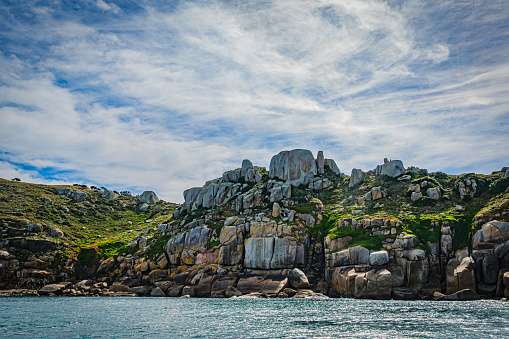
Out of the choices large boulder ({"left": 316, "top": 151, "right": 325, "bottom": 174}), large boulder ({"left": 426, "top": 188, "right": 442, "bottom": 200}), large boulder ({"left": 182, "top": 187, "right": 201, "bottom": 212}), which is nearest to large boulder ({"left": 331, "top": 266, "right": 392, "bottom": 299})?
large boulder ({"left": 426, "top": 188, "right": 442, "bottom": 200})

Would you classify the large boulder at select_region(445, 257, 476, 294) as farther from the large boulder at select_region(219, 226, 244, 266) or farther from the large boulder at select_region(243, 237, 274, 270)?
the large boulder at select_region(219, 226, 244, 266)

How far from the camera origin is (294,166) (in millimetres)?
138375

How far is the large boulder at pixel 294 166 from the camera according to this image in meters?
136

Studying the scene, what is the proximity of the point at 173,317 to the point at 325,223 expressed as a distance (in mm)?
69086

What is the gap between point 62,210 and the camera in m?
148

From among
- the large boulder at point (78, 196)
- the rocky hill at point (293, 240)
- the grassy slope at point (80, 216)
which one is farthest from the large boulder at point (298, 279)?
the large boulder at point (78, 196)

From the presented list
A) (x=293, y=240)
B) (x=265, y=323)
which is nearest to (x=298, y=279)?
(x=293, y=240)

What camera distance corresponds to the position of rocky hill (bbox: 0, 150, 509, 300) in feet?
249

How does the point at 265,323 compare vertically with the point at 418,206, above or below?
below

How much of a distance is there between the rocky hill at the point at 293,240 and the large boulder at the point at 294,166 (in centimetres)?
42

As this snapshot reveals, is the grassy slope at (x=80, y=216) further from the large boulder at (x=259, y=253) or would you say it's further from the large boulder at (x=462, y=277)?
the large boulder at (x=462, y=277)

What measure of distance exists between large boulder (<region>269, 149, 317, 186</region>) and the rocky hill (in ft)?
1.38

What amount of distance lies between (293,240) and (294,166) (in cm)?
4669

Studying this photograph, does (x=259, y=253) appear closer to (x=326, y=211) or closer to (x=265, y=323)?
(x=326, y=211)
